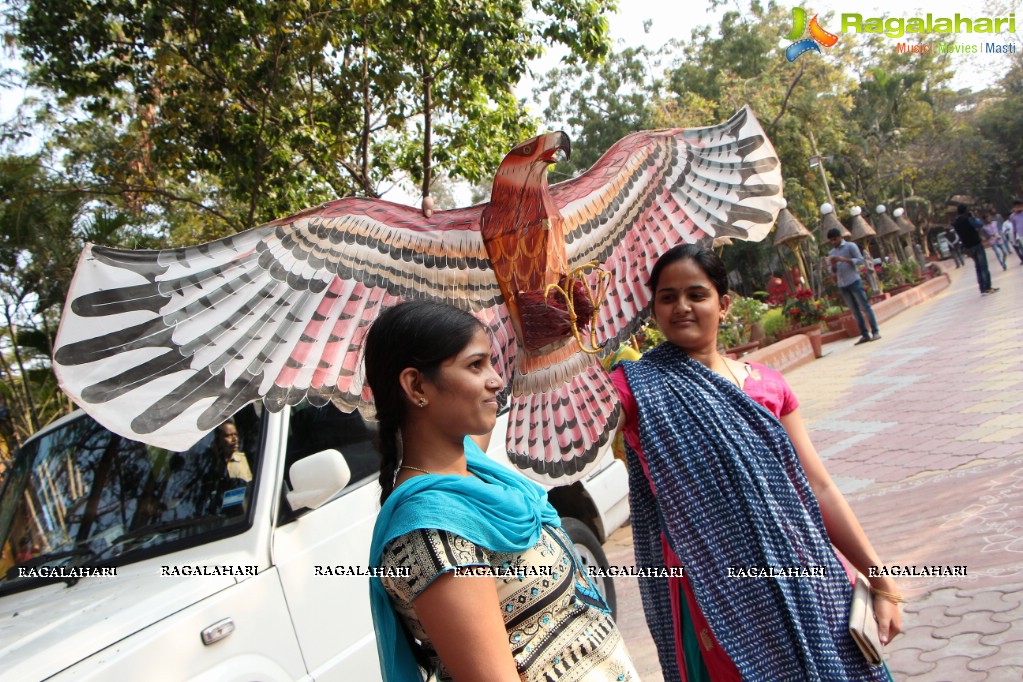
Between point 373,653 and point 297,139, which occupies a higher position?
point 297,139

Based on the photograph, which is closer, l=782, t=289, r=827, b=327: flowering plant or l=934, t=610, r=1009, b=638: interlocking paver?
l=934, t=610, r=1009, b=638: interlocking paver

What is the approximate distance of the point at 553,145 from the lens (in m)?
1.61

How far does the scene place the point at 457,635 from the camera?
1.08 m

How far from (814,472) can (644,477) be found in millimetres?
421

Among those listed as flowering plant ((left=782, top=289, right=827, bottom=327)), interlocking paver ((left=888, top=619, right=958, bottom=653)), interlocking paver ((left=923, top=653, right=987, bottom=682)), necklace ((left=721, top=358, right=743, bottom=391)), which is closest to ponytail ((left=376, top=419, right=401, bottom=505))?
necklace ((left=721, top=358, right=743, bottom=391))

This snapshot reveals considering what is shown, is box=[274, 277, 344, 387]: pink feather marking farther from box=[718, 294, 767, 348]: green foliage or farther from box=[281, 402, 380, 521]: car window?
box=[718, 294, 767, 348]: green foliage

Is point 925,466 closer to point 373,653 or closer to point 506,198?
point 373,653

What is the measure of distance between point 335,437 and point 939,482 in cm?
352

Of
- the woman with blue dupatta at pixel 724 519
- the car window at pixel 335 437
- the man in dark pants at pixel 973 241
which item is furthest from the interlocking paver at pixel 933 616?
the man in dark pants at pixel 973 241

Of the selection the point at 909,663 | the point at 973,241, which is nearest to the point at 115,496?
the point at 909,663

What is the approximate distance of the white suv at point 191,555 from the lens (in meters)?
2.16

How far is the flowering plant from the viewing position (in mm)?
13016

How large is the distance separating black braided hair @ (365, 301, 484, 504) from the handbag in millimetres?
1085

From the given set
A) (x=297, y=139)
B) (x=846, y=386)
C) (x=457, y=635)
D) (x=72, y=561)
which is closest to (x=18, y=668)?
(x=72, y=561)
